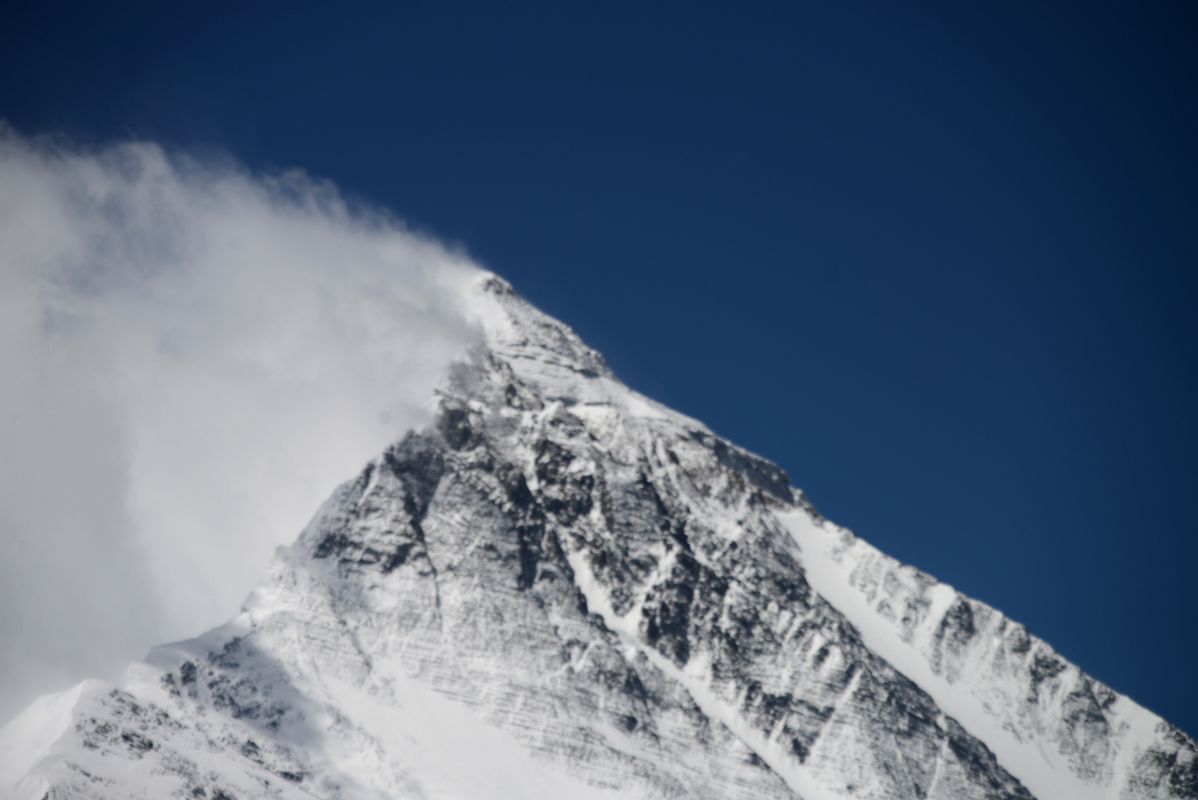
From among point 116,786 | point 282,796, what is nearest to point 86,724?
point 116,786

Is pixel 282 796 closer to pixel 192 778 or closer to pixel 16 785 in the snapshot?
pixel 192 778

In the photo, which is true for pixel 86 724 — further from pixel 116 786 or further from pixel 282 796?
pixel 282 796

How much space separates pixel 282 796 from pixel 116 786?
21840mm

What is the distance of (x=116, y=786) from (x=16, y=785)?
10.8 meters

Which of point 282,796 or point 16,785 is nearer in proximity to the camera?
point 16,785

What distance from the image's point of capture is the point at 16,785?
603ft

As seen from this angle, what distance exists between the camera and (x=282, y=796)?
200 meters

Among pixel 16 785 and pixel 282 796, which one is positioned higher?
pixel 282 796

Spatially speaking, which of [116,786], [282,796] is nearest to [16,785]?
[116,786]

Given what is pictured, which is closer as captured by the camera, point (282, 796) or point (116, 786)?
point (116, 786)

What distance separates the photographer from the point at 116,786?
18550 cm

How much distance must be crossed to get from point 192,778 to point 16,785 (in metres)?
19.6

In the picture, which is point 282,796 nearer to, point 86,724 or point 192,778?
point 192,778

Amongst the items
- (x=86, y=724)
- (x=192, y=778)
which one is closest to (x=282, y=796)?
(x=192, y=778)
